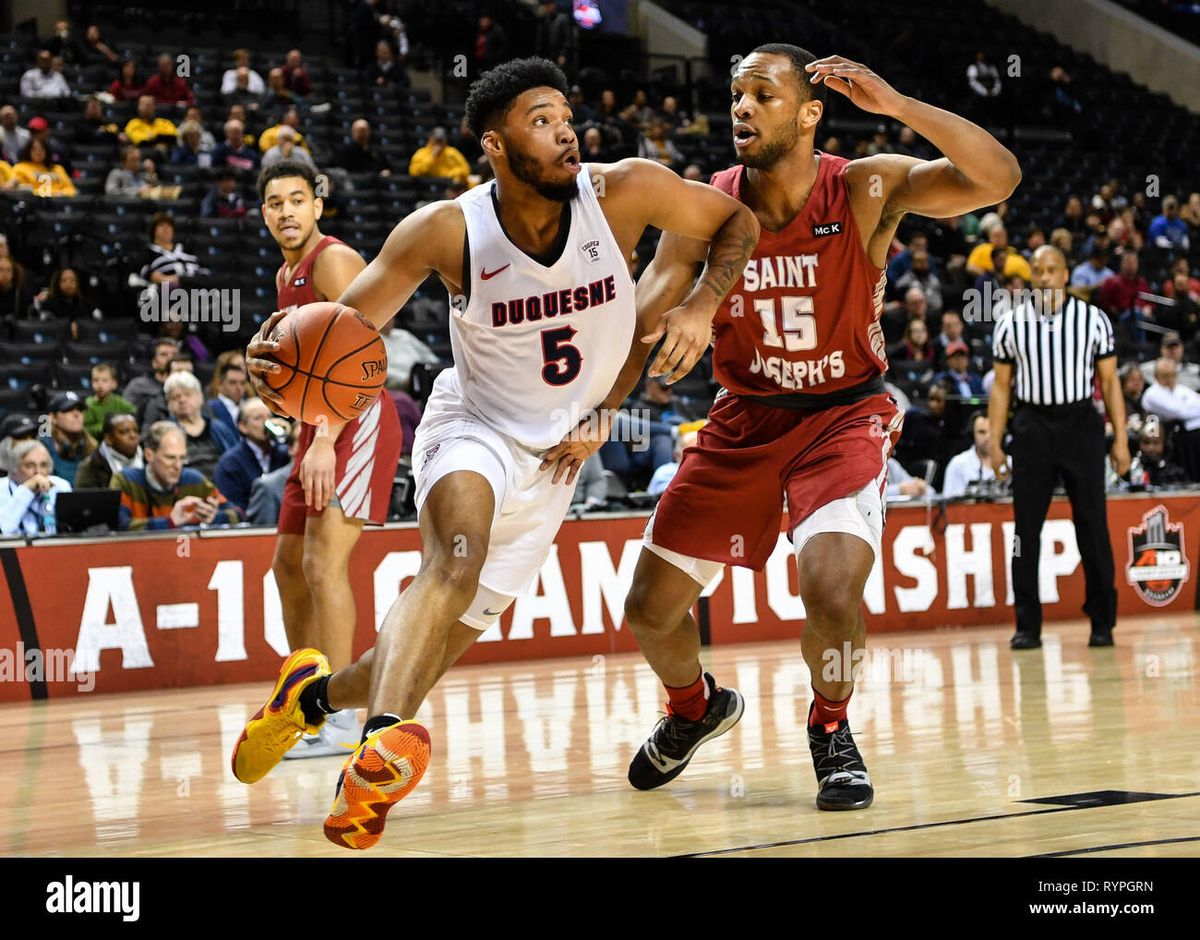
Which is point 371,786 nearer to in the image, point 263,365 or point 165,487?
point 263,365

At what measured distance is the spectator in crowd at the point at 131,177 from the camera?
13695 mm

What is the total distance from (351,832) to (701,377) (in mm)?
11177

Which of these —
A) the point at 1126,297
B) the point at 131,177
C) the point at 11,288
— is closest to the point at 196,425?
the point at 11,288

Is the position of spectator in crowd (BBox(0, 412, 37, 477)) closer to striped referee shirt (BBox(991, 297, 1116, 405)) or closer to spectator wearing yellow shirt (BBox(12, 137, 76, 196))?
spectator wearing yellow shirt (BBox(12, 137, 76, 196))

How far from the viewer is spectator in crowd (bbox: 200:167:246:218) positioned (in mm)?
13773

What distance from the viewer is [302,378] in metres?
4.03

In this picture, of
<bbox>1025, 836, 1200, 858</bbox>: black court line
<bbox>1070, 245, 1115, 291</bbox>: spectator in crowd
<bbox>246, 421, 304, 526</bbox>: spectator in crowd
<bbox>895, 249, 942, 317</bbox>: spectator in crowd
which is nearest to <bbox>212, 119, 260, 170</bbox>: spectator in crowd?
<bbox>246, 421, 304, 526</bbox>: spectator in crowd

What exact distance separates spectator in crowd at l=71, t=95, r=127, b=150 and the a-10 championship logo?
9146mm

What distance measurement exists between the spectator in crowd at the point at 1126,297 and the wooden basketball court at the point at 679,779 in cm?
985

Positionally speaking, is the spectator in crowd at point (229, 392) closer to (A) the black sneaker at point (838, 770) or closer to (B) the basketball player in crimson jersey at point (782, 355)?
(B) the basketball player in crimson jersey at point (782, 355)

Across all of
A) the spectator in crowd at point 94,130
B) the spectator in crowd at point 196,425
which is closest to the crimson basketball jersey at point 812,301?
the spectator in crowd at point 196,425
